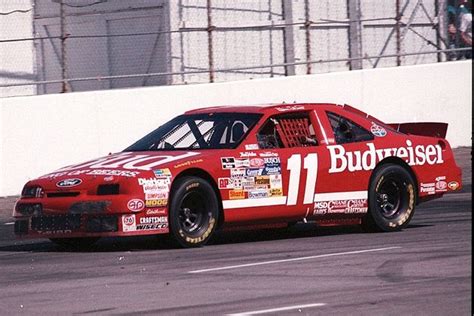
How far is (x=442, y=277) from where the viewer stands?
31.8 ft

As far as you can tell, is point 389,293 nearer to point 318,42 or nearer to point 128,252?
point 128,252

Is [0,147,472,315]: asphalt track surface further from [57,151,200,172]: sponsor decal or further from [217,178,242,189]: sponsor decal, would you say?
[57,151,200,172]: sponsor decal

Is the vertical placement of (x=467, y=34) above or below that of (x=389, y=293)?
above

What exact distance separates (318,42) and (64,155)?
7662 mm

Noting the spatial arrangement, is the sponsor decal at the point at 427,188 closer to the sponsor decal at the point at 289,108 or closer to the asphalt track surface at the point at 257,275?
the asphalt track surface at the point at 257,275

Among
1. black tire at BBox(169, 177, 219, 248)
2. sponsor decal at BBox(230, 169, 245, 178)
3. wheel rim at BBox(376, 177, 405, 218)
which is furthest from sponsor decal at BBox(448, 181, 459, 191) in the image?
black tire at BBox(169, 177, 219, 248)

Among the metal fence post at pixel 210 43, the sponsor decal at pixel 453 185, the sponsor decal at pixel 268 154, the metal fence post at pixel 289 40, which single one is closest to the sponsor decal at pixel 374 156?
the sponsor decal at pixel 453 185

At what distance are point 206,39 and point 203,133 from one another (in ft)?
33.2

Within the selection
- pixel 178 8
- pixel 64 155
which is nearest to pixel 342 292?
pixel 64 155

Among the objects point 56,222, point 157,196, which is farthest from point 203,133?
point 56,222

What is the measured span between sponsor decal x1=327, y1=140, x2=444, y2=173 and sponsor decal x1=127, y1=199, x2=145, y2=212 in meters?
2.11

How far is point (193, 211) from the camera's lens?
41.2 feet

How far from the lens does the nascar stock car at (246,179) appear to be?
12.3m

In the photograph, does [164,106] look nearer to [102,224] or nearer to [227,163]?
[227,163]
